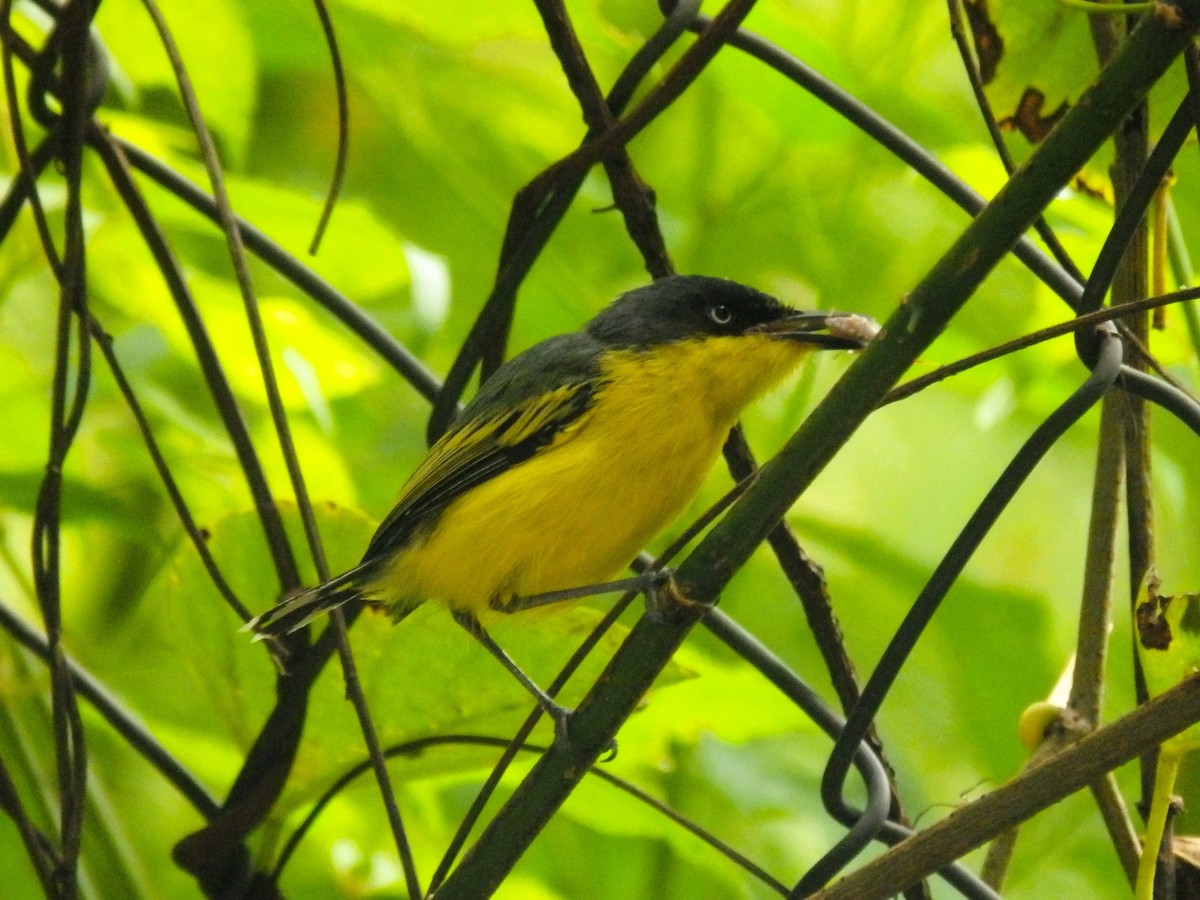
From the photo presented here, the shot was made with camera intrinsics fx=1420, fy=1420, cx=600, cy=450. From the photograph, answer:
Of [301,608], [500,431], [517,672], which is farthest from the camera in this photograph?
[500,431]

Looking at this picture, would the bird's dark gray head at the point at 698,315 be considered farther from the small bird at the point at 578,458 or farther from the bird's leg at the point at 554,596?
the bird's leg at the point at 554,596

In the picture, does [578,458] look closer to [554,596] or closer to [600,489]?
[600,489]

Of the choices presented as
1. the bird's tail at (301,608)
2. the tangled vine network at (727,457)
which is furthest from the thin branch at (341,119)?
the bird's tail at (301,608)

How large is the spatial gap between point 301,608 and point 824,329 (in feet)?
3.38

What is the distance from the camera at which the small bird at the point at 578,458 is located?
2516mm

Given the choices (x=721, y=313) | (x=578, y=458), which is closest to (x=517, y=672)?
(x=578, y=458)

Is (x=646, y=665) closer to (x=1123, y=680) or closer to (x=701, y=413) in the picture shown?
(x=701, y=413)

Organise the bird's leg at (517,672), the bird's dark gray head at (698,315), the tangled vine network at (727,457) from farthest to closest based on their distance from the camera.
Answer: the bird's dark gray head at (698,315) → the bird's leg at (517,672) → the tangled vine network at (727,457)

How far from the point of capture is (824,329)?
254 cm

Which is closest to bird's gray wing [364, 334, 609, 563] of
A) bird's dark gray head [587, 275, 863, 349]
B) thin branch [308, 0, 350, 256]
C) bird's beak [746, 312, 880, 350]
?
bird's dark gray head [587, 275, 863, 349]

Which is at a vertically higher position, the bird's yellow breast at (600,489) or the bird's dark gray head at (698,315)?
the bird's dark gray head at (698,315)

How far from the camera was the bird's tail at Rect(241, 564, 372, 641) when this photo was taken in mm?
2170

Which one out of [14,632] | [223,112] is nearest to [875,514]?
[223,112]

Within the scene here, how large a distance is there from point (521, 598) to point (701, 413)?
47cm
